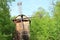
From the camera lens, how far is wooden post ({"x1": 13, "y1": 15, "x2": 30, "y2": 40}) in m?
41.3

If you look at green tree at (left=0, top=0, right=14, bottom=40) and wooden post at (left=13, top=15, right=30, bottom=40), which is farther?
wooden post at (left=13, top=15, right=30, bottom=40)

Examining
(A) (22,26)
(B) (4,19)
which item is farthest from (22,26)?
(B) (4,19)

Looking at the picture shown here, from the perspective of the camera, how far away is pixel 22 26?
42938mm

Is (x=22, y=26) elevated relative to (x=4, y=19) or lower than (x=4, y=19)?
lower

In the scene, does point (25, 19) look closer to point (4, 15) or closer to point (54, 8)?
point (54, 8)

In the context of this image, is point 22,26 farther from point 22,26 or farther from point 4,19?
point 4,19

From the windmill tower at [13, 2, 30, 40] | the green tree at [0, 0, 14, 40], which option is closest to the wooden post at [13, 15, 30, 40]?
the windmill tower at [13, 2, 30, 40]

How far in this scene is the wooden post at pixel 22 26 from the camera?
41344mm

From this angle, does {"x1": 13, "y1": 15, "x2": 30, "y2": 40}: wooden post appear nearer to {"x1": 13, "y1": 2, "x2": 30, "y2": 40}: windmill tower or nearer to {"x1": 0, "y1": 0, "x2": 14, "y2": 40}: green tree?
{"x1": 13, "y1": 2, "x2": 30, "y2": 40}: windmill tower

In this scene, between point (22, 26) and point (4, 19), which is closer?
point (4, 19)

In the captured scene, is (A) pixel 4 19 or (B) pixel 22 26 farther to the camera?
(B) pixel 22 26

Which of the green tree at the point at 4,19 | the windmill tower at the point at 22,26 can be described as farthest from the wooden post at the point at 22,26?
the green tree at the point at 4,19

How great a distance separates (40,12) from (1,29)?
82.6 feet

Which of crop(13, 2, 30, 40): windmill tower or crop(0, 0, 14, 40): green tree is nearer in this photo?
crop(0, 0, 14, 40): green tree
